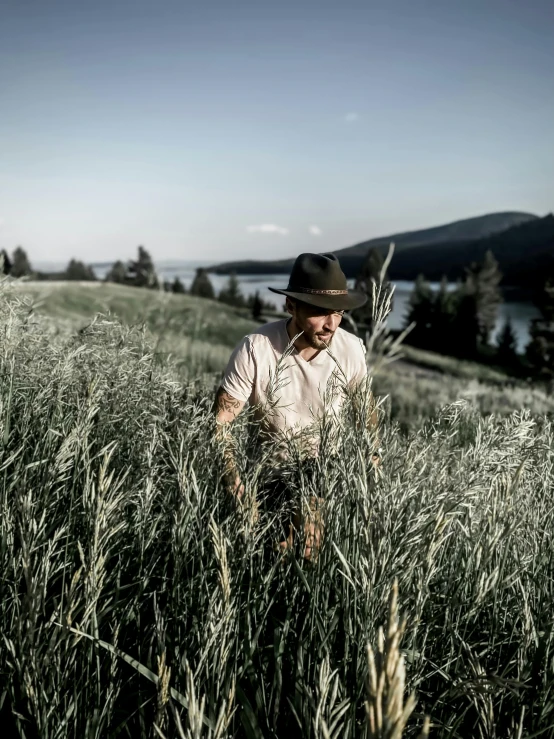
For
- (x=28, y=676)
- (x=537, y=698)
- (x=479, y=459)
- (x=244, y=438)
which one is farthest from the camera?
(x=244, y=438)

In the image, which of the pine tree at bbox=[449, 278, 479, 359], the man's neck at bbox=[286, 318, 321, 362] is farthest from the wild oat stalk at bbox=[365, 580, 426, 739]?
the pine tree at bbox=[449, 278, 479, 359]

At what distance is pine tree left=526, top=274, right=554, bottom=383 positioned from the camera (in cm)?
4981

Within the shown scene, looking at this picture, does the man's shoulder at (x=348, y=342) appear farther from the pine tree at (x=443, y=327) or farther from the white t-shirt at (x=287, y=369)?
the pine tree at (x=443, y=327)

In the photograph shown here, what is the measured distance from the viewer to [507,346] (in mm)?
68812

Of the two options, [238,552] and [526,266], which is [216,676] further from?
[526,266]

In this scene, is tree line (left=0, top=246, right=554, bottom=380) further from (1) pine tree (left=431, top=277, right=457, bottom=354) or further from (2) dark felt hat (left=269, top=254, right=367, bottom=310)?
(2) dark felt hat (left=269, top=254, right=367, bottom=310)

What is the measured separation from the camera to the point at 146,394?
2.77 metres

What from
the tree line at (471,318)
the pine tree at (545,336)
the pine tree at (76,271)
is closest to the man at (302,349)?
the pine tree at (545,336)

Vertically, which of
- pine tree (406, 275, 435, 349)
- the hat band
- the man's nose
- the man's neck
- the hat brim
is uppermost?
the hat band

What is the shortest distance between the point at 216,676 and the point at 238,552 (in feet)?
1.23

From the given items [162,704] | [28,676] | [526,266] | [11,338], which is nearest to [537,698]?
[162,704]

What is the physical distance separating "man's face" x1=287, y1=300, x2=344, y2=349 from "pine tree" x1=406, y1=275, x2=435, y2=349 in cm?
6597

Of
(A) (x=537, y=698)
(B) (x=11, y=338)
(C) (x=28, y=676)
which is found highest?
(B) (x=11, y=338)

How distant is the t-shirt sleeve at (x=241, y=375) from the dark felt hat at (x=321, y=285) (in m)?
0.43
